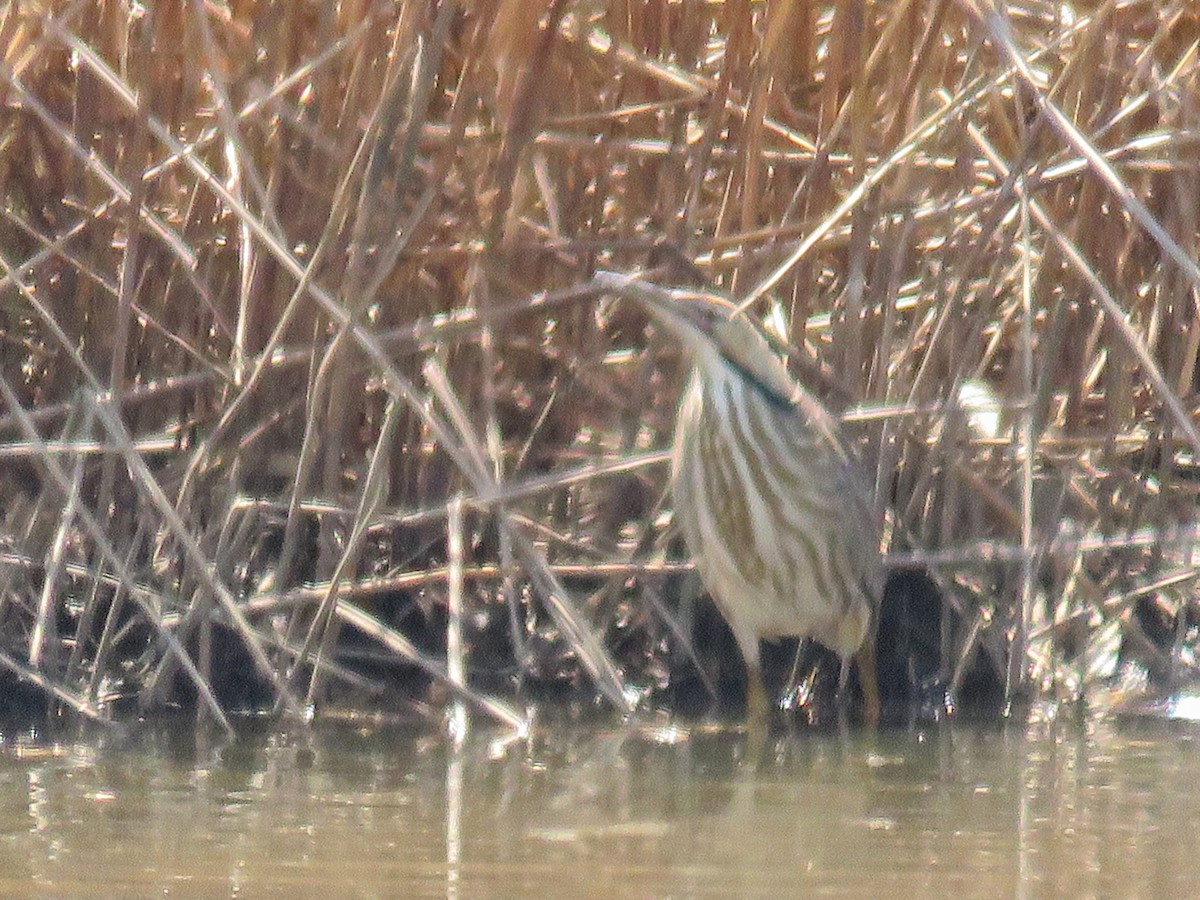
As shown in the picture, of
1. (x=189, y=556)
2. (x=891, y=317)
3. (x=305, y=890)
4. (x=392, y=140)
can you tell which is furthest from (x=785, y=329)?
(x=305, y=890)

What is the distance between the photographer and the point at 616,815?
9.71 ft

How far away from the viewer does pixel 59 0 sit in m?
3.70

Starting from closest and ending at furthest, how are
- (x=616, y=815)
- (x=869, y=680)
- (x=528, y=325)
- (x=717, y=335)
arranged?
(x=616, y=815) → (x=717, y=335) → (x=869, y=680) → (x=528, y=325)

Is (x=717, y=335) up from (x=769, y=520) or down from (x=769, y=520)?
up

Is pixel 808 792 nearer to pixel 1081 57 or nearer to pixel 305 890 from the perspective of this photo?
pixel 305 890

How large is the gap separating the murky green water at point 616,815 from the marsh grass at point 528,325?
0.21 metres

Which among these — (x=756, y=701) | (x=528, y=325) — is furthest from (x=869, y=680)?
(x=528, y=325)

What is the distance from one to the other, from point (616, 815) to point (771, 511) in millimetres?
1097

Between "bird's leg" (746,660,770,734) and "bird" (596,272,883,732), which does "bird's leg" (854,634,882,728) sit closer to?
"bird" (596,272,883,732)

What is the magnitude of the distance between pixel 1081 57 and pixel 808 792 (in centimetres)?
125

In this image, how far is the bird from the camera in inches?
151

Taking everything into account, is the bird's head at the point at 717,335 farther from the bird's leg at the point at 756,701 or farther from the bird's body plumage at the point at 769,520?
the bird's leg at the point at 756,701

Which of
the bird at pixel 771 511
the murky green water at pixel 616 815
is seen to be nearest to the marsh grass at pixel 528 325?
the bird at pixel 771 511

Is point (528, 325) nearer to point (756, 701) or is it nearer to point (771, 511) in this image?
point (771, 511)
